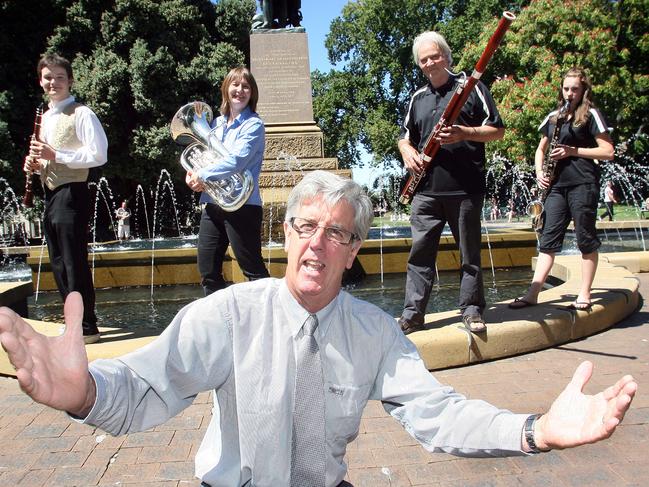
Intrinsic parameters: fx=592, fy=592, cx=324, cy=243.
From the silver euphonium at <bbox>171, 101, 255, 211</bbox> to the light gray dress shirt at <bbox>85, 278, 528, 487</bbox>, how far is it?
242cm

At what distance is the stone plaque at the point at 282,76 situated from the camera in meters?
10.7

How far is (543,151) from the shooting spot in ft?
17.0

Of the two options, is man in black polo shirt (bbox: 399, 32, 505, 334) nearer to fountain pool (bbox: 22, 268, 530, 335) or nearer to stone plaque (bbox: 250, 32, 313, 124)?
fountain pool (bbox: 22, 268, 530, 335)

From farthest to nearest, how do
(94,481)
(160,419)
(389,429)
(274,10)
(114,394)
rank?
(274,10) < (389,429) < (94,481) < (160,419) < (114,394)

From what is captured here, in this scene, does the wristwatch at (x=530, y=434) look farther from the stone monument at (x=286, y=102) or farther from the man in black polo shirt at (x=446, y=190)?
the stone monument at (x=286, y=102)

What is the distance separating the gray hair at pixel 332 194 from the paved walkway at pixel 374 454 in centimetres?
139

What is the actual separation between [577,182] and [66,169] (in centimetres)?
395

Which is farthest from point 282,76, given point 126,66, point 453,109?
point 126,66

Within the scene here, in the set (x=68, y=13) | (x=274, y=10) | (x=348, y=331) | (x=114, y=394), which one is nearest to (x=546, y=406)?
(x=348, y=331)

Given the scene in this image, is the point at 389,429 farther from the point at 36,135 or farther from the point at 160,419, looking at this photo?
the point at 36,135

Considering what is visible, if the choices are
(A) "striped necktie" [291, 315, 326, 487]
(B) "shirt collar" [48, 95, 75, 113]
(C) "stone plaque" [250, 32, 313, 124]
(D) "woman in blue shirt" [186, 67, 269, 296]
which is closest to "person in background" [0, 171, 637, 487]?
(A) "striped necktie" [291, 315, 326, 487]

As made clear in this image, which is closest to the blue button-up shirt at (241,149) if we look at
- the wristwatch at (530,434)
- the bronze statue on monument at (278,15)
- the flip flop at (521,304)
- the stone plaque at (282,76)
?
the flip flop at (521,304)

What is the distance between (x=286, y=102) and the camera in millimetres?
10703

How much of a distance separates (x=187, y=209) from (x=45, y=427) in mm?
26750
